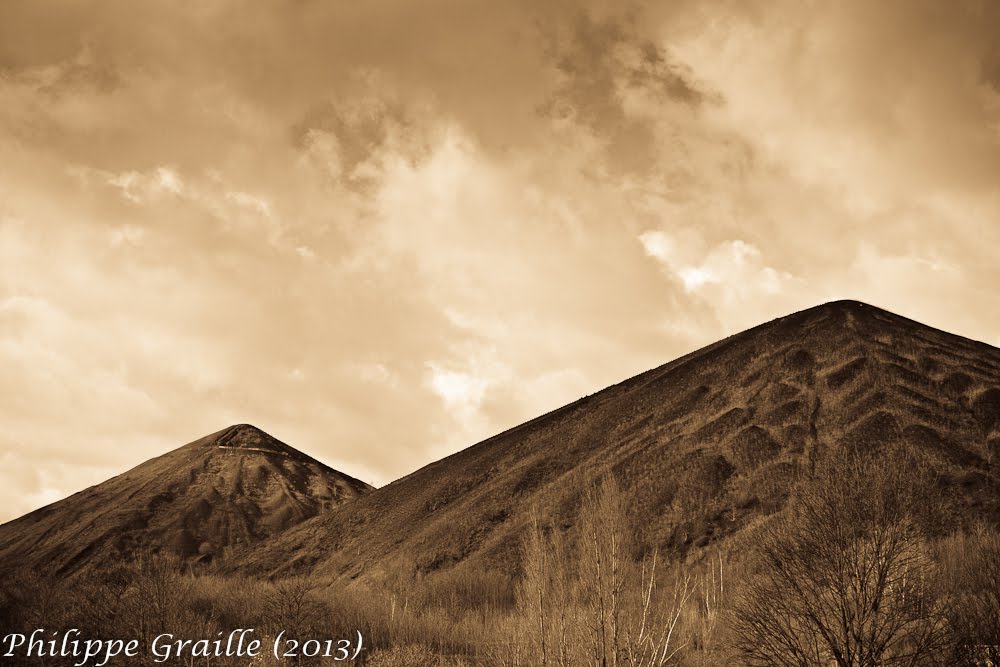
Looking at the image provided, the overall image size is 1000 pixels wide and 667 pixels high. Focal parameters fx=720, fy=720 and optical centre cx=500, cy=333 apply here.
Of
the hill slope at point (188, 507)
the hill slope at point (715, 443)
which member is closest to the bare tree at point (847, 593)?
the hill slope at point (715, 443)

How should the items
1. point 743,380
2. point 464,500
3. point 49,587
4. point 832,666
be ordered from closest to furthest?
point 832,666 < point 49,587 < point 743,380 < point 464,500

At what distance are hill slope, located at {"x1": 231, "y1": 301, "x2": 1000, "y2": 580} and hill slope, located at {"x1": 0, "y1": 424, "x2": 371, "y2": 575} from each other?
35781 mm

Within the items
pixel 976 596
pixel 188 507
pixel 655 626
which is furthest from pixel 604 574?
pixel 188 507

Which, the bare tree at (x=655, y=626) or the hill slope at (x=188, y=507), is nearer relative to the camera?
the bare tree at (x=655, y=626)

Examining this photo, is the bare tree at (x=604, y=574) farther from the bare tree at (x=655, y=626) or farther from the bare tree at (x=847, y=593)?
Result: the bare tree at (x=847, y=593)

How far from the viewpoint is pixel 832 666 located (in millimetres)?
19875

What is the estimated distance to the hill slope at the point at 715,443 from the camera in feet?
141

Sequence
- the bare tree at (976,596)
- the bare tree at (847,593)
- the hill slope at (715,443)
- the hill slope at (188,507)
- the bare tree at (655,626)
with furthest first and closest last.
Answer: the hill slope at (188,507) < the hill slope at (715,443) < the bare tree at (976,596) < the bare tree at (847,593) < the bare tree at (655,626)

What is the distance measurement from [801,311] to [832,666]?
52.9m

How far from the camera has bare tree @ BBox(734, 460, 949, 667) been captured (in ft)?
64.2

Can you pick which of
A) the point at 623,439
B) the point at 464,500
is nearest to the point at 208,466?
the point at 464,500

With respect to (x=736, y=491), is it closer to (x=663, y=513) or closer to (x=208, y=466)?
(x=663, y=513)

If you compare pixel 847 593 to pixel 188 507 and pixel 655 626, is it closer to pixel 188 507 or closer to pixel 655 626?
pixel 655 626

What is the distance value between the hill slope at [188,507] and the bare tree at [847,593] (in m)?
82.0
